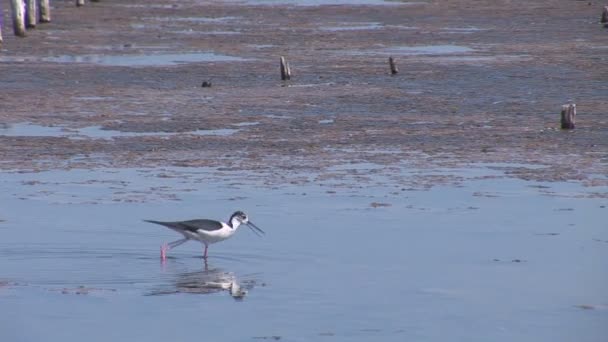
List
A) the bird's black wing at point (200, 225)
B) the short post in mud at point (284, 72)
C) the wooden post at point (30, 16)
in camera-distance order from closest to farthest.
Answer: the bird's black wing at point (200, 225) < the short post in mud at point (284, 72) < the wooden post at point (30, 16)

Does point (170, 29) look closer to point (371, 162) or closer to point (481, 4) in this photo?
point (481, 4)

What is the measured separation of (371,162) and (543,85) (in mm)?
10361

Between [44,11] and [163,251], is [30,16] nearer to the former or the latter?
[44,11]

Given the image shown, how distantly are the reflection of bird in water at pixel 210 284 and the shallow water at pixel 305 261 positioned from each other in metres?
0.04

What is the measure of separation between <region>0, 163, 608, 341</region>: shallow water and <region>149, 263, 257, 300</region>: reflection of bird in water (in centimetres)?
4

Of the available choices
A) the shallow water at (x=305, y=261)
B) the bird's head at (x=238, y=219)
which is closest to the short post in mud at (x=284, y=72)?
the shallow water at (x=305, y=261)

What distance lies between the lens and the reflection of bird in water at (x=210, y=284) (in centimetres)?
1334

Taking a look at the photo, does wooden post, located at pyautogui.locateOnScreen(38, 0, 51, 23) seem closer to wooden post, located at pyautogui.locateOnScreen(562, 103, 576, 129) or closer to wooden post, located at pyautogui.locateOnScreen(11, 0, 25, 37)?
wooden post, located at pyautogui.locateOnScreen(11, 0, 25, 37)

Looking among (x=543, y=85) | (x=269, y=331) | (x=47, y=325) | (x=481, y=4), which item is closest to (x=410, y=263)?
(x=269, y=331)

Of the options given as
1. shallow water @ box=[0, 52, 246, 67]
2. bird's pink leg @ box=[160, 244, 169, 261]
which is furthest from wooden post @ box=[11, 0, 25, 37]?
bird's pink leg @ box=[160, 244, 169, 261]

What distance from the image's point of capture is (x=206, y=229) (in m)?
14.7

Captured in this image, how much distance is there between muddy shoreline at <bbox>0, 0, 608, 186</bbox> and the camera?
21.1 m

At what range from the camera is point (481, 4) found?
5666 centimetres

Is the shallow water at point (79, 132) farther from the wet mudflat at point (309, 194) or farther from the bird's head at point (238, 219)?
the bird's head at point (238, 219)
